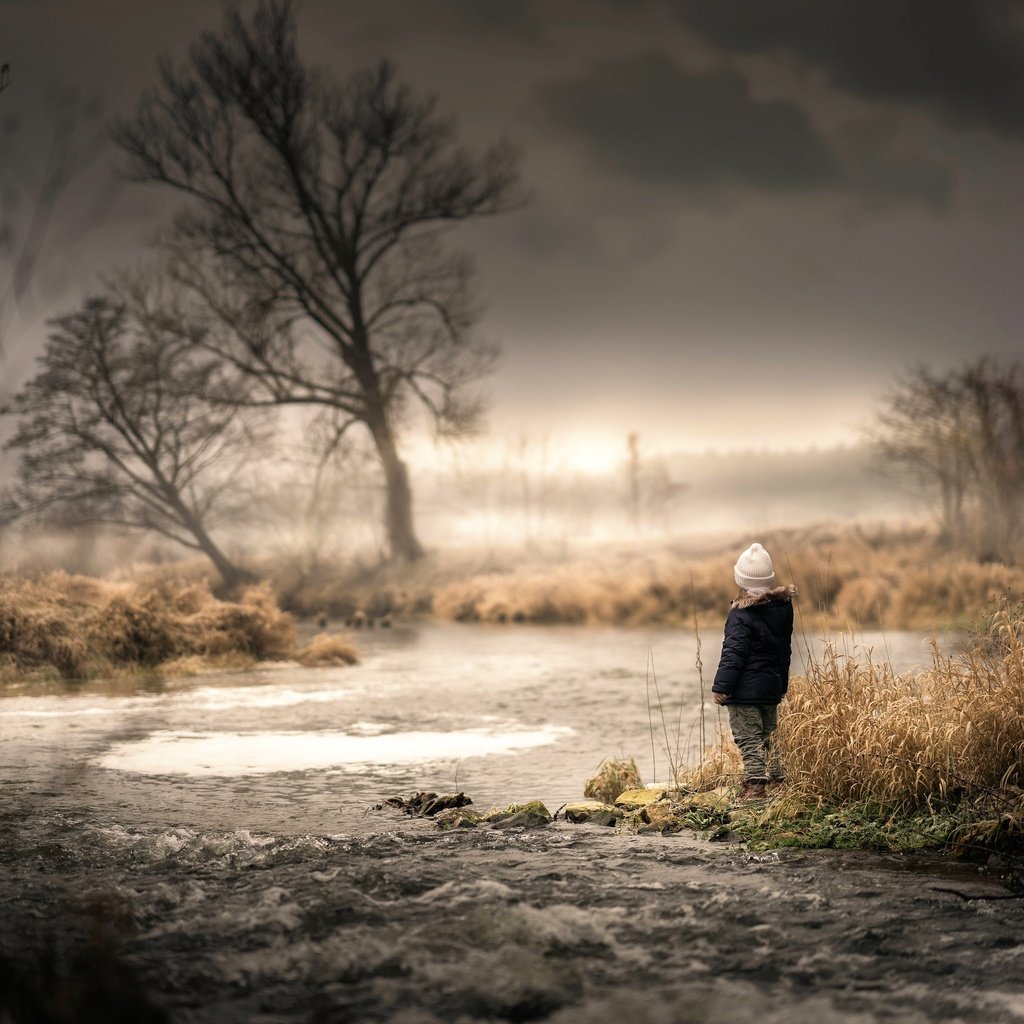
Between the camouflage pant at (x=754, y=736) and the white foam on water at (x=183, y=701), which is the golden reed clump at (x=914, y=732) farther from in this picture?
the white foam on water at (x=183, y=701)

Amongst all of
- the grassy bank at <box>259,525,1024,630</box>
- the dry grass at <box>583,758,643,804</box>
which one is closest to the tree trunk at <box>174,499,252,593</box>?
the grassy bank at <box>259,525,1024,630</box>

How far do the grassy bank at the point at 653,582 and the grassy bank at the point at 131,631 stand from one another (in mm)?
7951

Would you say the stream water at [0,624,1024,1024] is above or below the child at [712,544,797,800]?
below

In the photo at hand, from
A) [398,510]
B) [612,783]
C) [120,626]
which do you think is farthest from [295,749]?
[398,510]

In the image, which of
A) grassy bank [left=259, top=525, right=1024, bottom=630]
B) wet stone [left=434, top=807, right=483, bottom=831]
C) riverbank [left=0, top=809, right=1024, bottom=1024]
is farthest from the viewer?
grassy bank [left=259, top=525, right=1024, bottom=630]

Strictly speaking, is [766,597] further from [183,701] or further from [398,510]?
[398,510]

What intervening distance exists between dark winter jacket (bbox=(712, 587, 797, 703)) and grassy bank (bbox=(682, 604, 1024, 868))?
0.22 metres

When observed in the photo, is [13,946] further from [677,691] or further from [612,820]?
[677,691]

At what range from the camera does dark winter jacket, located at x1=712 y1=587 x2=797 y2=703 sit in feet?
23.8

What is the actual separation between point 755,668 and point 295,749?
14.4ft

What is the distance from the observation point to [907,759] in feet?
22.0

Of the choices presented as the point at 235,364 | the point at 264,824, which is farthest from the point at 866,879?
the point at 235,364

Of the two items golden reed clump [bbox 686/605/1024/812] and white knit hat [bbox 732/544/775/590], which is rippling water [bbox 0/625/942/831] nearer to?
golden reed clump [bbox 686/605/1024/812]

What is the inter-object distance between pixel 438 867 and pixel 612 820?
159cm
